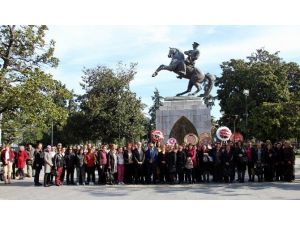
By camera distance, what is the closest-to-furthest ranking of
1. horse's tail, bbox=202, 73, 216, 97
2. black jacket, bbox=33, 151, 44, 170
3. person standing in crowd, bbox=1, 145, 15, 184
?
black jacket, bbox=33, 151, 44, 170
person standing in crowd, bbox=1, 145, 15, 184
horse's tail, bbox=202, 73, 216, 97

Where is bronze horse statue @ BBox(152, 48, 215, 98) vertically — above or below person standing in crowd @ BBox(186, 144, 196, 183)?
above

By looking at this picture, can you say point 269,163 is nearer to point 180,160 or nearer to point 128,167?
point 180,160

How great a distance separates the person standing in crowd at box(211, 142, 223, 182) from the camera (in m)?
17.1

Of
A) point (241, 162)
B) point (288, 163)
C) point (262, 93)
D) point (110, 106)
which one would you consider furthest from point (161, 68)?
point (262, 93)

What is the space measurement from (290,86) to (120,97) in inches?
1070

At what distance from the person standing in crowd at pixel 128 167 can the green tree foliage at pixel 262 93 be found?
3389cm

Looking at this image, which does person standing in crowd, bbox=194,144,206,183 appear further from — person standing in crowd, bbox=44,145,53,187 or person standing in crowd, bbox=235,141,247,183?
person standing in crowd, bbox=44,145,53,187

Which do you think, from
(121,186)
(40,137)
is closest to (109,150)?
(121,186)

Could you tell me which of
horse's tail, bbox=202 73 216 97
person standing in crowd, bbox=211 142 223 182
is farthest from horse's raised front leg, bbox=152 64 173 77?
person standing in crowd, bbox=211 142 223 182

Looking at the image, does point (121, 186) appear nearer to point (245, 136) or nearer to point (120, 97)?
point (120, 97)

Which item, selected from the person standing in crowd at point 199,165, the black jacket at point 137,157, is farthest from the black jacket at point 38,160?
the person standing in crowd at point 199,165

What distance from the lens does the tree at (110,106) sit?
4578 centimetres

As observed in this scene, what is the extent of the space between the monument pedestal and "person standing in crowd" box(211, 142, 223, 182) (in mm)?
6154
